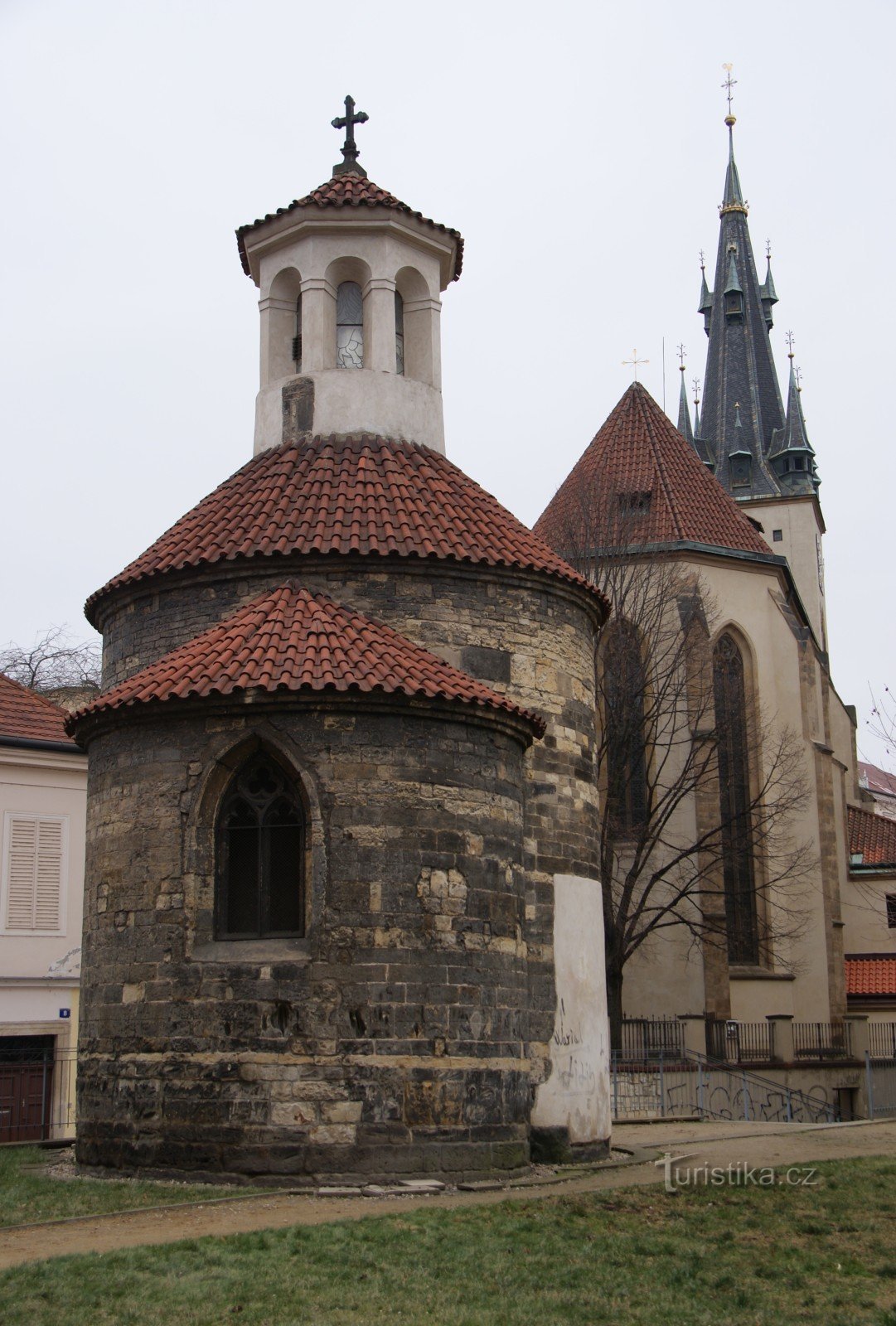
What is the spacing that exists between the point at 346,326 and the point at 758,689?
17.5 meters

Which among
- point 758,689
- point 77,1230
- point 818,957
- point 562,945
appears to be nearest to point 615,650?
point 758,689

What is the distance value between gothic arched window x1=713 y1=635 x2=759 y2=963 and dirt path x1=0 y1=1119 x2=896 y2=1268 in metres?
14.3

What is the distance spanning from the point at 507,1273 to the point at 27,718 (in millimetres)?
14675

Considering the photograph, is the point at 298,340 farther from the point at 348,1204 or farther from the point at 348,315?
the point at 348,1204

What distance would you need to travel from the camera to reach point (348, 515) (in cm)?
1595

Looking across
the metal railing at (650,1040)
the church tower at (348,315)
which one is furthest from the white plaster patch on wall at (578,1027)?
the metal railing at (650,1040)

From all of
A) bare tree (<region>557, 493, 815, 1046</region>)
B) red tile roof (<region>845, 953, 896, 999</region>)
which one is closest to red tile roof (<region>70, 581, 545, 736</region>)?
bare tree (<region>557, 493, 815, 1046</region>)

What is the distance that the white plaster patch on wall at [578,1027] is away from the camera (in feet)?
49.7

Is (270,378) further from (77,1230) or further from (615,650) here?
(615,650)

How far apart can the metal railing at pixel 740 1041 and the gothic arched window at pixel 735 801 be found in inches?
74.0

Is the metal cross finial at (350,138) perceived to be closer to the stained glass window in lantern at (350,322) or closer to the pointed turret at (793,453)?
the stained glass window in lantern at (350,322)

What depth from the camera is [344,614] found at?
584 inches

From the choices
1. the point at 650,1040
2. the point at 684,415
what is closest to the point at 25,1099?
the point at 650,1040

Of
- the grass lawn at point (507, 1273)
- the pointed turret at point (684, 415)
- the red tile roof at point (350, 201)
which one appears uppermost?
the pointed turret at point (684, 415)
